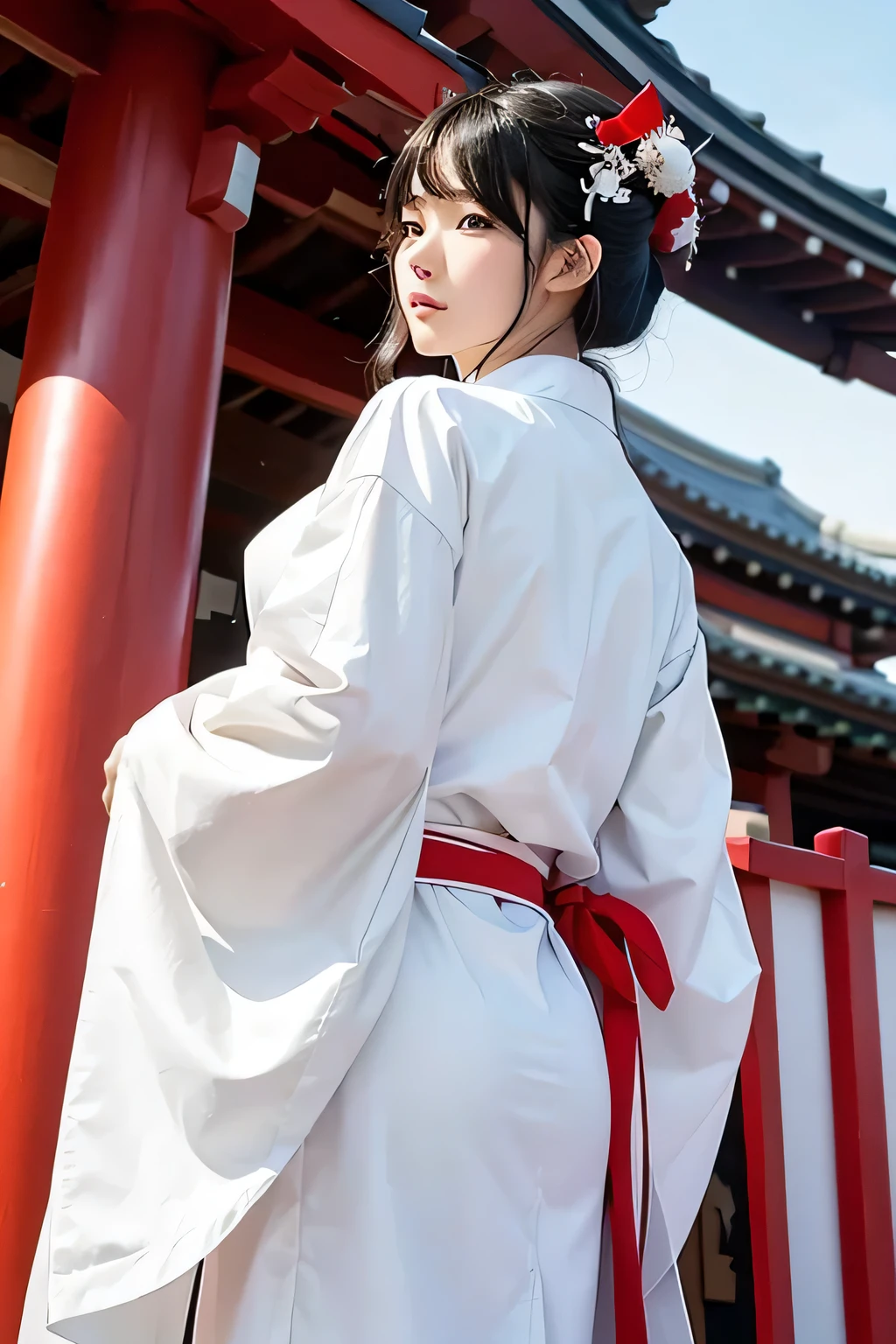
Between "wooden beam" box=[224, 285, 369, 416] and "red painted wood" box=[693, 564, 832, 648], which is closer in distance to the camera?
"wooden beam" box=[224, 285, 369, 416]

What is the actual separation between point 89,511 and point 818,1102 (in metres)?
1.93

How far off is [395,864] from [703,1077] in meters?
0.62

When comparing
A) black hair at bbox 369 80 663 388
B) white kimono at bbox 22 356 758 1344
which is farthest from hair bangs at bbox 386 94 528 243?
white kimono at bbox 22 356 758 1344

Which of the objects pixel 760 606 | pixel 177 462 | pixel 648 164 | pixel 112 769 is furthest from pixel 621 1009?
pixel 760 606

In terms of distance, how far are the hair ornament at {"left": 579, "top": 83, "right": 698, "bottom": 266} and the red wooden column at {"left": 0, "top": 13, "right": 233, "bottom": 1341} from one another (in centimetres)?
109

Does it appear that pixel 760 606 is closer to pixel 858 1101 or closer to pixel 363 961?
pixel 858 1101

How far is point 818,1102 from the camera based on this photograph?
8.55ft

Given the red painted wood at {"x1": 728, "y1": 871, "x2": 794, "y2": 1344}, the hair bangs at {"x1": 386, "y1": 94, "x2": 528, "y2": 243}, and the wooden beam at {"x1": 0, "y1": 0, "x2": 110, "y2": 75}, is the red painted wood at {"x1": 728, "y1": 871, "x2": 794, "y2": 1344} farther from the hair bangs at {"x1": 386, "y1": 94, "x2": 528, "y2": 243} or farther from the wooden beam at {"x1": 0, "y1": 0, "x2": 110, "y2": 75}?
the wooden beam at {"x1": 0, "y1": 0, "x2": 110, "y2": 75}

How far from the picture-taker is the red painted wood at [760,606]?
6.78 m

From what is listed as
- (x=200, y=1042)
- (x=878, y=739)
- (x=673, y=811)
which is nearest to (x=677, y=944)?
(x=673, y=811)

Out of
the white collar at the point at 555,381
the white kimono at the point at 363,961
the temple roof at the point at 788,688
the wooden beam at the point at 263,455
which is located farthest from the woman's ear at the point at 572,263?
the temple roof at the point at 788,688

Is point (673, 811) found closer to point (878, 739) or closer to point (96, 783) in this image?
point (96, 783)

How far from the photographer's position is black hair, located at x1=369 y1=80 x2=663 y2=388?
1.63m

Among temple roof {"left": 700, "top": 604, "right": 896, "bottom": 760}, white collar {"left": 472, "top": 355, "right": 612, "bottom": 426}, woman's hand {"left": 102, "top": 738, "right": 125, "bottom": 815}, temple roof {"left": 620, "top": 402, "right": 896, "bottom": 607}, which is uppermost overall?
temple roof {"left": 620, "top": 402, "right": 896, "bottom": 607}
